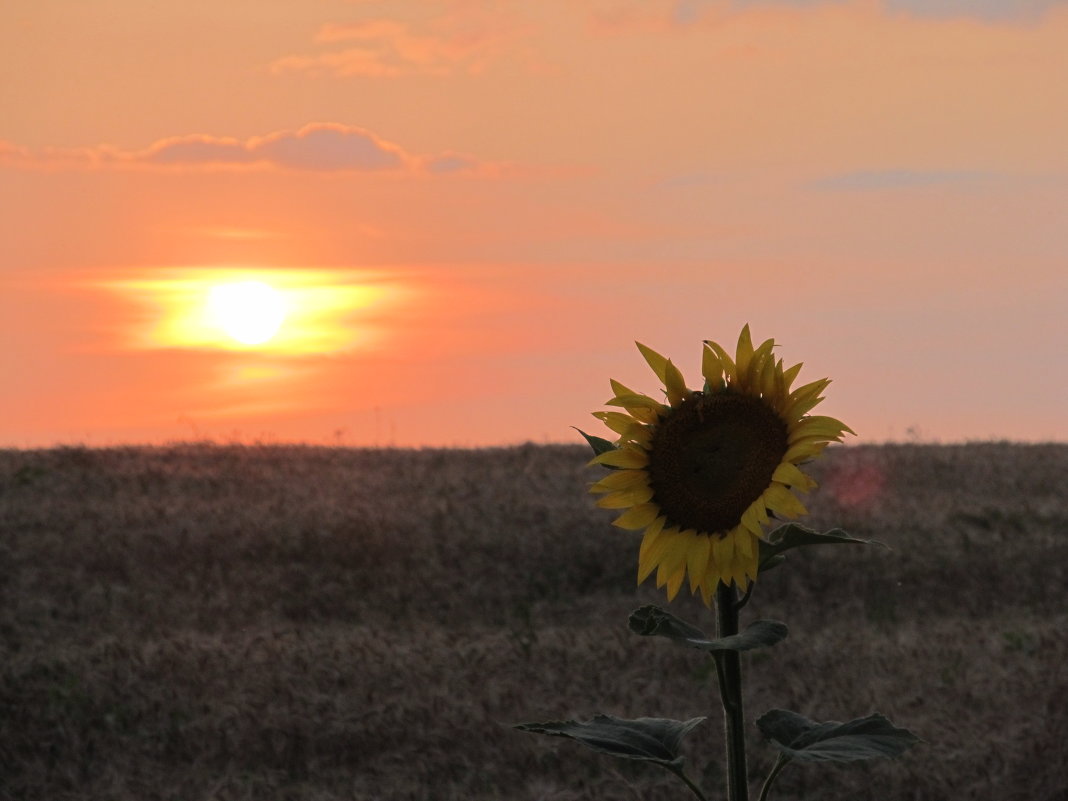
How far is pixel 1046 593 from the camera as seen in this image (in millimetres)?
15281

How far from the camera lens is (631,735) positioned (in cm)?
212

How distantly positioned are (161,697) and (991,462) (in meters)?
17.0

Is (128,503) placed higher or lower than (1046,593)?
higher

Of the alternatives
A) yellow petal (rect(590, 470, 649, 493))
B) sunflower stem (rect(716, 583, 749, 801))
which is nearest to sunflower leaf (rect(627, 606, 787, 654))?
sunflower stem (rect(716, 583, 749, 801))

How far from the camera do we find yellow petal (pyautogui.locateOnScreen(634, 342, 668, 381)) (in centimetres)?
220

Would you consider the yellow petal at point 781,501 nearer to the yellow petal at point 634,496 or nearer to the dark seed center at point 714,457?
the dark seed center at point 714,457

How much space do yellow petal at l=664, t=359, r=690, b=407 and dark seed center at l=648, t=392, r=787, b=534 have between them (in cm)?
1

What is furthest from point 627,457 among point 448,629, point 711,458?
point 448,629

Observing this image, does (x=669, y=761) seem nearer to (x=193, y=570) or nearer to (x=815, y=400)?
(x=815, y=400)

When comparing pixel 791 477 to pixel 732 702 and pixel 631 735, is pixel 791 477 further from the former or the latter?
pixel 631 735

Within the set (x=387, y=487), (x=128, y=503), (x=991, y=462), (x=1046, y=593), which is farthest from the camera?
(x=991, y=462)

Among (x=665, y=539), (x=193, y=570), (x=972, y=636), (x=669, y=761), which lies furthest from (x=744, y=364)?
(x=193, y=570)

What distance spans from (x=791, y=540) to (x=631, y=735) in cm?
46

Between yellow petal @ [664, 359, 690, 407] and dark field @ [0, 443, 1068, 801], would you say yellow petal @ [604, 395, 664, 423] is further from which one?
dark field @ [0, 443, 1068, 801]
